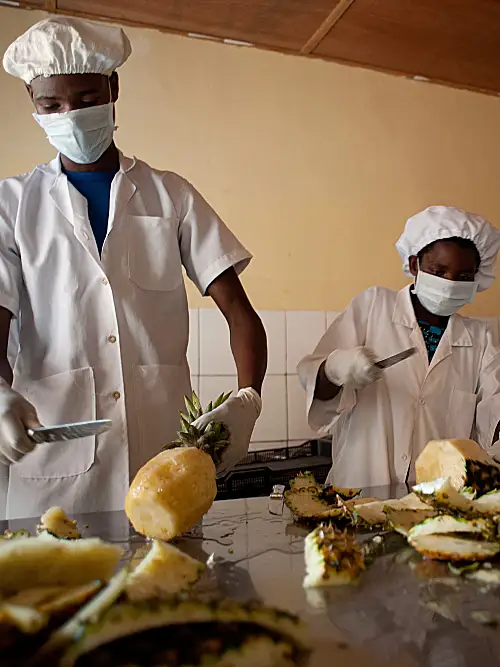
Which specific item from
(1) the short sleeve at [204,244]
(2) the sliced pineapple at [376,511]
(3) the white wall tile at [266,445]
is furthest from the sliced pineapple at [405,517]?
(3) the white wall tile at [266,445]

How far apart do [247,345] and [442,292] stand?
0.75m

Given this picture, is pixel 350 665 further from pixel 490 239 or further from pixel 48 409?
pixel 490 239

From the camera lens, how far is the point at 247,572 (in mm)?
765

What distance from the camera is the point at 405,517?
2.97 feet

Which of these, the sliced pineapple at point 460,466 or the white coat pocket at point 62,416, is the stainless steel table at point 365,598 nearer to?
the sliced pineapple at point 460,466

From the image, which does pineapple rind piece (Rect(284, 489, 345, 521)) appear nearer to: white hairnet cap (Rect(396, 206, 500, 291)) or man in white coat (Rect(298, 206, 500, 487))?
man in white coat (Rect(298, 206, 500, 487))

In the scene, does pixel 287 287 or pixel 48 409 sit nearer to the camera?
pixel 48 409

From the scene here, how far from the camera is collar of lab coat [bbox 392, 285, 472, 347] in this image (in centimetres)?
195

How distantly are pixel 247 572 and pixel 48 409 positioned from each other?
2.44 ft

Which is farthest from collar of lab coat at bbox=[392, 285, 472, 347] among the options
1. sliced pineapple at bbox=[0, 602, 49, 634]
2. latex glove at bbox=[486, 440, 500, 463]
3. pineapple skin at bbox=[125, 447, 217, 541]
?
sliced pineapple at bbox=[0, 602, 49, 634]

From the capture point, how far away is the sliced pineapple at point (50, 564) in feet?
1.99

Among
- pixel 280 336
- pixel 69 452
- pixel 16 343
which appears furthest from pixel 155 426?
pixel 280 336

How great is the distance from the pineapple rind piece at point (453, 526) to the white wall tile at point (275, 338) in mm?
1854

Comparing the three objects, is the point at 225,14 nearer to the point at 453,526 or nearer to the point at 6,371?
the point at 6,371
